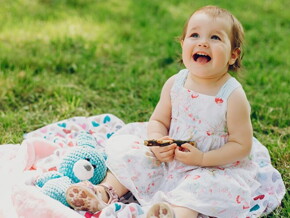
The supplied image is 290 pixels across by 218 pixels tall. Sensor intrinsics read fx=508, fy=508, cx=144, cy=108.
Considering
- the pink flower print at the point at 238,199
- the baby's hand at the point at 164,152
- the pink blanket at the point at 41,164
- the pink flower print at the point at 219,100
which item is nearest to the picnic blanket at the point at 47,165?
the pink blanket at the point at 41,164

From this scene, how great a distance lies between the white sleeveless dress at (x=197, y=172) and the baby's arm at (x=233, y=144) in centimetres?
3

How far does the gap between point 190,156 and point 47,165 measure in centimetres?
68

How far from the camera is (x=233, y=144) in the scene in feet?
6.90

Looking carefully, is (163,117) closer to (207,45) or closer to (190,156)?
(190,156)

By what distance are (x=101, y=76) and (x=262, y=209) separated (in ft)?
5.05

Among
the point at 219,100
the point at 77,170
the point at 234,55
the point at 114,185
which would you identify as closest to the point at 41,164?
the point at 77,170

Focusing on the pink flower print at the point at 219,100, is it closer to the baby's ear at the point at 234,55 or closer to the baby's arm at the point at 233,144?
the baby's arm at the point at 233,144

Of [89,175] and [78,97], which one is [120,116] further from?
[89,175]

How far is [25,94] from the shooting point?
9.78 ft

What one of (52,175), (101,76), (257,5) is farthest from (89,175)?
(257,5)

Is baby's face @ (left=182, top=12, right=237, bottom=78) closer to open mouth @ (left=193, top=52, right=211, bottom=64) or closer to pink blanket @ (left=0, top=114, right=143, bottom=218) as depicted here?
open mouth @ (left=193, top=52, right=211, bottom=64)

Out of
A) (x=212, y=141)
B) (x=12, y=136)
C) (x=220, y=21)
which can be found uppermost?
(x=220, y=21)

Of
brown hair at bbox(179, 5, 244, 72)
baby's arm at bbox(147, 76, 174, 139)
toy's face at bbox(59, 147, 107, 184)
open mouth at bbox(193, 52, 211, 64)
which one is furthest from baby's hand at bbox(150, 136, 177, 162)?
brown hair at bbox(179, 5, 244, 72)

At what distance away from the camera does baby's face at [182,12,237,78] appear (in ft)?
6.80
